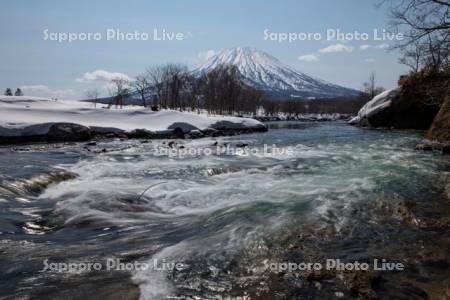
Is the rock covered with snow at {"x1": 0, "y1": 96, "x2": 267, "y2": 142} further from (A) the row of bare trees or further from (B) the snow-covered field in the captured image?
(A) the row of bare trees

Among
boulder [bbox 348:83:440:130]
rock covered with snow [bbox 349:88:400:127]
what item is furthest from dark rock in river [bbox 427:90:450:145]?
rock covered with snow [bbox 349:88:400:127]

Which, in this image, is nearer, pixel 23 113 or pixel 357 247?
pixel 357 247

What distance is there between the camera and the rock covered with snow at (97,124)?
24594 mm

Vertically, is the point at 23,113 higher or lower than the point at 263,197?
higher

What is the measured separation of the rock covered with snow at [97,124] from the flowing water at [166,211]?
14.1 m

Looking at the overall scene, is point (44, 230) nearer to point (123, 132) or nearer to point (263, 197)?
point (263, 197)

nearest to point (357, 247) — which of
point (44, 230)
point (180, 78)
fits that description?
point (44, 230)

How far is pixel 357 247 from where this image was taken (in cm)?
464

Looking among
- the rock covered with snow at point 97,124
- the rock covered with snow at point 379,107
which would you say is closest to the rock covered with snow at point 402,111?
the rock covered with snow at point 379,107

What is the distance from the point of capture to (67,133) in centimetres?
2527

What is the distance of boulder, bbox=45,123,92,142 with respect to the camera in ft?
81.3

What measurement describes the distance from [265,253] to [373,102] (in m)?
36.1

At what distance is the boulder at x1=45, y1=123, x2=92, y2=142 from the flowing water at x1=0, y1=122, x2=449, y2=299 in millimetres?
13772

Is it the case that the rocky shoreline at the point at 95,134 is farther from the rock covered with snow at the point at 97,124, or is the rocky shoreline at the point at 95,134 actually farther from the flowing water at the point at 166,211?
the flowing water at the point at 166,211
